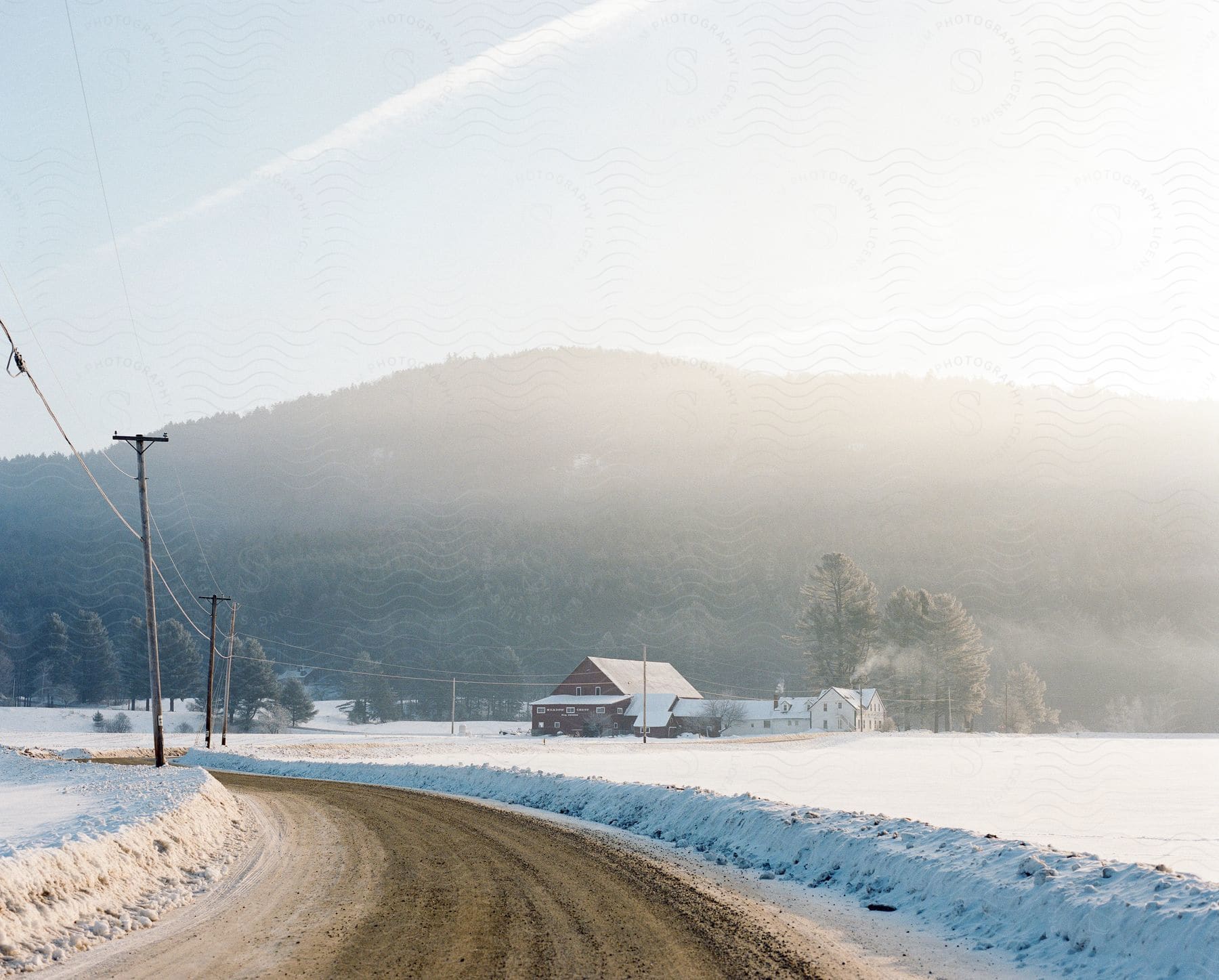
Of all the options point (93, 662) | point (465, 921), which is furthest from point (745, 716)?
point (465, 921)

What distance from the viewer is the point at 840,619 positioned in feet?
384

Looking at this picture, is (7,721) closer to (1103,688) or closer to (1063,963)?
(1063,963)

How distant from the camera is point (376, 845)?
18.4 metres

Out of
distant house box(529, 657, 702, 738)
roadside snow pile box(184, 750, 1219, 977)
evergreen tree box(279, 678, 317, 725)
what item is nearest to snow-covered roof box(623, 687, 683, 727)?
distant house box(529, 657, 702, 738)

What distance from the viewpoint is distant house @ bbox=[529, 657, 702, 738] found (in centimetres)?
10575

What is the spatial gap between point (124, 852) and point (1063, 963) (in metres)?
13.5

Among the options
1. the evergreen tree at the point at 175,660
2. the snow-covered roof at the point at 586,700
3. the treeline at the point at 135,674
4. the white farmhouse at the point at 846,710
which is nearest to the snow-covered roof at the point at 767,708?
the white farmhouse at the point at 846,710

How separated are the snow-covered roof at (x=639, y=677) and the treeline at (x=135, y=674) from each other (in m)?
51.7

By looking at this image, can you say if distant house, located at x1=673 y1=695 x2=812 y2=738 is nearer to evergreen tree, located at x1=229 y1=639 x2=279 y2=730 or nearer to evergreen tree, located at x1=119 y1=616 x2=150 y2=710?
evergreen tree, located at x1=229 y1=639 x2=279 y2=730

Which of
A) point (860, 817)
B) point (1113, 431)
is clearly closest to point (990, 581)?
point (1113, 431)

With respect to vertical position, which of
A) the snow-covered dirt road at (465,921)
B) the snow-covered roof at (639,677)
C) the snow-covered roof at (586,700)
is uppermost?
the snow-covered dirt road at (465,921)

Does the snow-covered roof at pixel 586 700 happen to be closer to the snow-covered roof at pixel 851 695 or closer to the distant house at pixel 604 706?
the distant house at pixel 604 706

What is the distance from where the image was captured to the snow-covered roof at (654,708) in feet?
351

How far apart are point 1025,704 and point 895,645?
2705 cm
